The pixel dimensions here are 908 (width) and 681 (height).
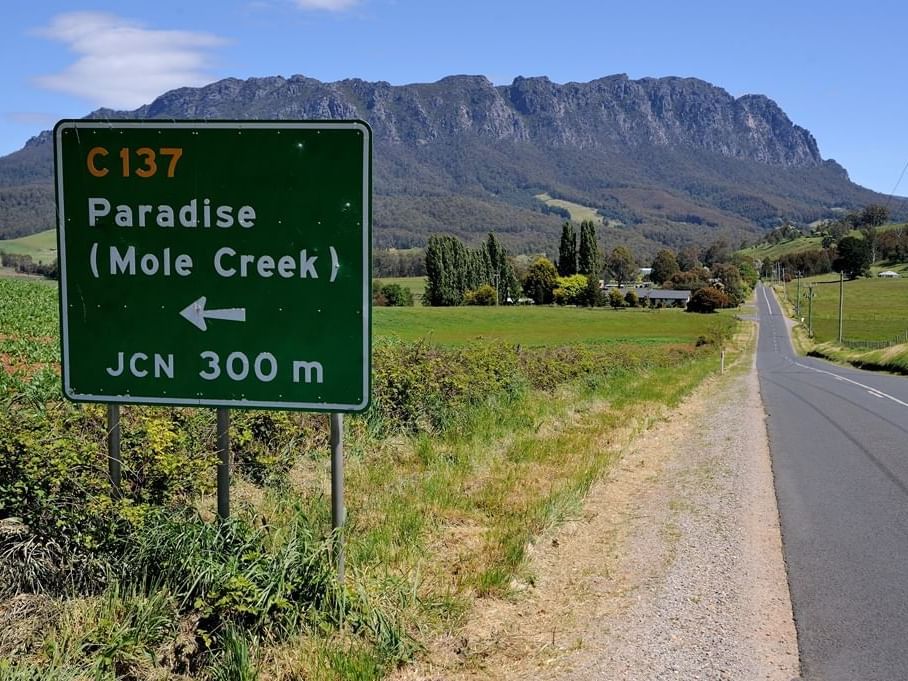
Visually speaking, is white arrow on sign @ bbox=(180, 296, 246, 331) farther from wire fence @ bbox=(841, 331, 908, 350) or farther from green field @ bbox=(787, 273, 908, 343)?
green field @ bbox=(787, 273, 908, 343)

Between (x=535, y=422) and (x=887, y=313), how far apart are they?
344 ft

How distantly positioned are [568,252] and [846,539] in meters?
124

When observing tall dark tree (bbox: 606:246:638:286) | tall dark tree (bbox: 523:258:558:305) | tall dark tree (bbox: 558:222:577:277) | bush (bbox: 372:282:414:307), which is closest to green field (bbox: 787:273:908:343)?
tall dark tree (bbox: 606:246:638:286)

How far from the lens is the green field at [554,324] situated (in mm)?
68000

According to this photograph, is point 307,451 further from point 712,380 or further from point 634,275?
point 634,275

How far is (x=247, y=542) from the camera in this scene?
399 cm

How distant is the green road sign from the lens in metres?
4.00

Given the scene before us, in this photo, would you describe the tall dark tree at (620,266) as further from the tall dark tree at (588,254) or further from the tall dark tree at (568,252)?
the tall dark tree at (588,254)

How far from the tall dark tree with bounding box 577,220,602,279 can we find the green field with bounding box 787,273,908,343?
31.3 meters

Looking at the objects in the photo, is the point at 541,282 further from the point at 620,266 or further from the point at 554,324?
the point at 620,266

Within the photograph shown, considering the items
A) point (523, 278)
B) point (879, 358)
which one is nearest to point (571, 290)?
point (523, 278)

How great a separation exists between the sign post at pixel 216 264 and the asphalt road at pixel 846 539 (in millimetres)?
2904

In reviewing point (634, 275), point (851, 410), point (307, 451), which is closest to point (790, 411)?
point (851, 410)

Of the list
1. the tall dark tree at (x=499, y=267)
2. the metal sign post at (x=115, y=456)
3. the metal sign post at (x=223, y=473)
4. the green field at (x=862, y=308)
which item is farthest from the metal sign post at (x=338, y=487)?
the tall dark tree at (x=499, y=267)
